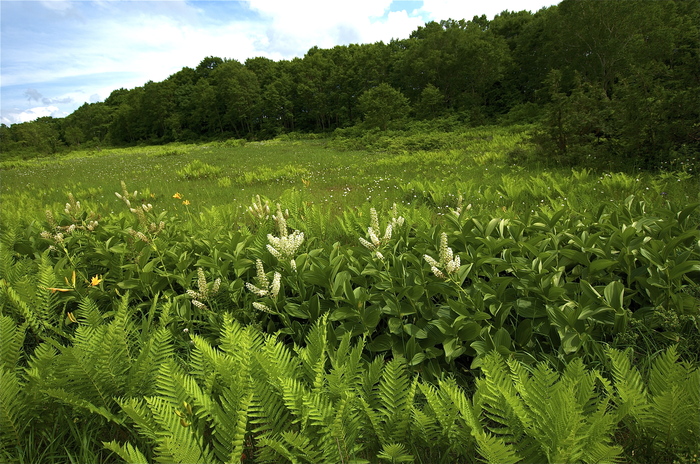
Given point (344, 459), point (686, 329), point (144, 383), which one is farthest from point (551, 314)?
point (144, 383)

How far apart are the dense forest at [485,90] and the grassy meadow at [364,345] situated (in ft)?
14.8

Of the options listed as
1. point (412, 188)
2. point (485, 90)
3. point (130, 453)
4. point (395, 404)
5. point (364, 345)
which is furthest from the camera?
point (485, 90)

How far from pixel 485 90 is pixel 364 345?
51.1 meters

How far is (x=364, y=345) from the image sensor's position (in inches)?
83.1

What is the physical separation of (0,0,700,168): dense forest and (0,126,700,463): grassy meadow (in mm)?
4521

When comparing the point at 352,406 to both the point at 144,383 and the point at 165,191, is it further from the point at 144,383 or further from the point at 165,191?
the point at 165,191

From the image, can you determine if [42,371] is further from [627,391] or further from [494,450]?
[627,391]

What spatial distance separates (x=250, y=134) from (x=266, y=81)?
57.6 ft

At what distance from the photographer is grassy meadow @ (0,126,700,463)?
1.36 meters

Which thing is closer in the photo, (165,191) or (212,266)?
(212,266)

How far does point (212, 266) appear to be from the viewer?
277 centimetres

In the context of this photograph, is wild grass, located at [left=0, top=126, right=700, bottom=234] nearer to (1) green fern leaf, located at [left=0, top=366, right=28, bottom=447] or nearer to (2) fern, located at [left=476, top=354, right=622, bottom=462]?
(2) fern, located at [left=476, top=354, right=622, bottom=462]

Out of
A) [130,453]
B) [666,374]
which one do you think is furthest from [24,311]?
[666,374]

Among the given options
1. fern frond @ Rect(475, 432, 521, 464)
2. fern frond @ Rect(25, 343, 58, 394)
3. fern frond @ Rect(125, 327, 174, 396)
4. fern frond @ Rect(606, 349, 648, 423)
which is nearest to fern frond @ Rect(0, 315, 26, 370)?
fern frond @ Rect(25, 343, 58, 394)
